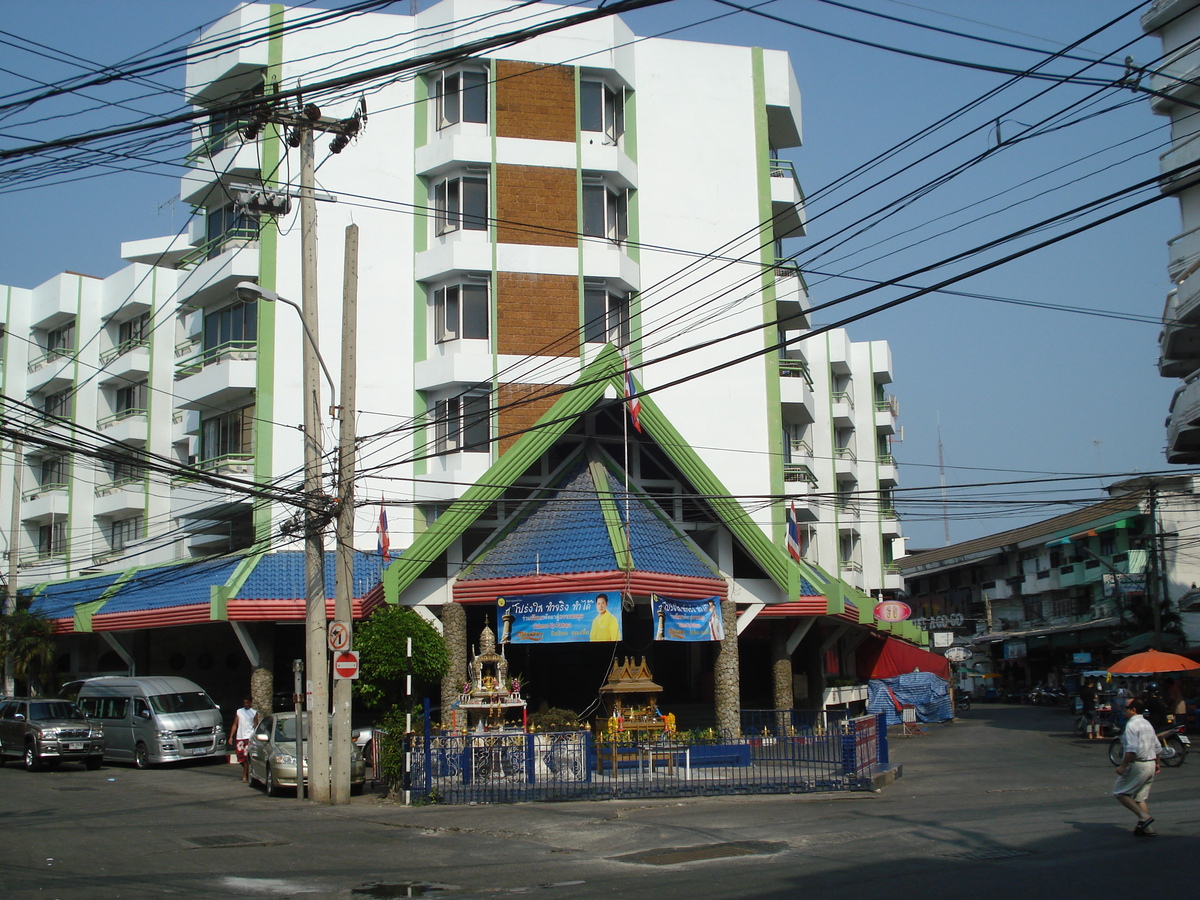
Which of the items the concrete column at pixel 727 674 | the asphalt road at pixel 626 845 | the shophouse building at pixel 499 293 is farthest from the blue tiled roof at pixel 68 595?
the concrete column at pixel 727 674

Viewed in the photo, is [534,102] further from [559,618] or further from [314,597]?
[314,597]

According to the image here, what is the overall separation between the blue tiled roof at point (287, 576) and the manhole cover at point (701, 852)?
18.2 metres

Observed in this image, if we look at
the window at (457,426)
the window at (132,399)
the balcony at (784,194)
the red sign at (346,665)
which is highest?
the balcony at (784,194)

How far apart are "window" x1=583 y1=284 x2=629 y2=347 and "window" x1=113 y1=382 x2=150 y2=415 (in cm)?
1937

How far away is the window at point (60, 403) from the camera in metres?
48.7

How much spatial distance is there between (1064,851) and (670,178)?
1101 inches

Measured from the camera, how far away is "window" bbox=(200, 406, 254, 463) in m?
35.8

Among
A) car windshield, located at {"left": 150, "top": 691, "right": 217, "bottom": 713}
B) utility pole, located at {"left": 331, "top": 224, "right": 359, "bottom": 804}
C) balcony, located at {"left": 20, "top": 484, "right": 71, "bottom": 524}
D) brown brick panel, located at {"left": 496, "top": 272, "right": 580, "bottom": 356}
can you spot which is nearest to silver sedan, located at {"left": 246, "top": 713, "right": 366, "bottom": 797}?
utility pole, located at {"left": 331, "top": 224, "right": 359, "bottom": 804}

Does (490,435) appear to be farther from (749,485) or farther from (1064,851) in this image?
(1064,851)

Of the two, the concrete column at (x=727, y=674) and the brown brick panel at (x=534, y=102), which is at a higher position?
the brown brick panel at (x=534, y=102)

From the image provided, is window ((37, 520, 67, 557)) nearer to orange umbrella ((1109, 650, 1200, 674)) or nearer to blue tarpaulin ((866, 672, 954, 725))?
blue tarpaulin ((866, 672, 954, 725))

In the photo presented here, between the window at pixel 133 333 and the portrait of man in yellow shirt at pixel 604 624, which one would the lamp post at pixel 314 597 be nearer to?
the portrait of man in yellow shirt at pixel 604 624

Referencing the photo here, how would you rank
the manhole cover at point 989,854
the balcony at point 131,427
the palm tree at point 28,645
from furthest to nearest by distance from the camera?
the balcony at point 131,427 < the palm tree at point 28,645 < the manhole cover at point 989,854

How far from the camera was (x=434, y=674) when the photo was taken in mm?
25766
